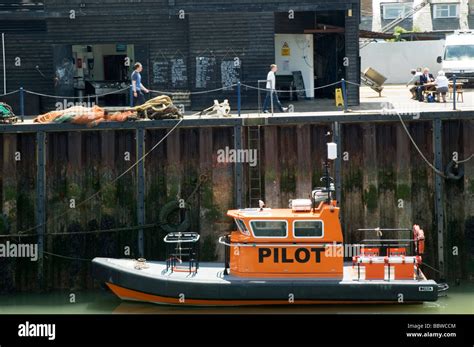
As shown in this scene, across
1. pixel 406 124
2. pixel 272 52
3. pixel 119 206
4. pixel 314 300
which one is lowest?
pixel 314 300

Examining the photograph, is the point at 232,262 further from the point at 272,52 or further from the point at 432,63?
the point at 432,63

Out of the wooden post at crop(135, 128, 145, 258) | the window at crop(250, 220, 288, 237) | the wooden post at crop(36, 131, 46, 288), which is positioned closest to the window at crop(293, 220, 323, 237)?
the window at crop(250, 220, 288, 237)

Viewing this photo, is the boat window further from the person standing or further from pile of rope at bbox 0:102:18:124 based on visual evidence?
pile of rope at bbox 0:102:18:124

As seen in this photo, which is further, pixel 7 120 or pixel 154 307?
pixel 7 120

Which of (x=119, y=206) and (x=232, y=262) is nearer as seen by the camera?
(x=232, y=262)

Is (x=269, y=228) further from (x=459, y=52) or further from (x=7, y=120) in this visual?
(x=459, y=52)

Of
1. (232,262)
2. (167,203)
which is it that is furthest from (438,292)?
(167,203)

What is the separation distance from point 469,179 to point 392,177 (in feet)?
5.02

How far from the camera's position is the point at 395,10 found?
5384 centimetres

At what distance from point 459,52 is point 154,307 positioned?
56.5 feet

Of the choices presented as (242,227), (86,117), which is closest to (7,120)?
(86,117)

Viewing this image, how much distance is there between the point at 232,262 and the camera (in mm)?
21859

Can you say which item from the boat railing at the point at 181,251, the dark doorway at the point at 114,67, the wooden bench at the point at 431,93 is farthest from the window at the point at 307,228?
the dark doorway at the point at 114,67

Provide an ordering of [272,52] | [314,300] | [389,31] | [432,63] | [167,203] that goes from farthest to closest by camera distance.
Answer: [389,31]
[432,63]
[272,52]
[167,203]
[314,300]
